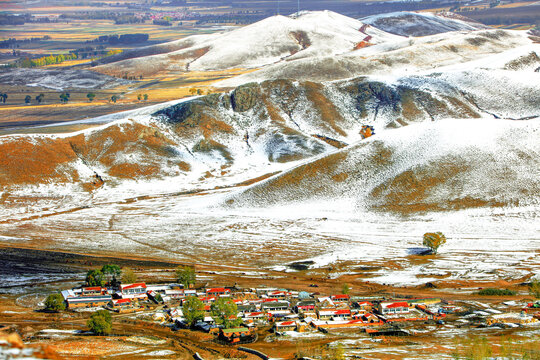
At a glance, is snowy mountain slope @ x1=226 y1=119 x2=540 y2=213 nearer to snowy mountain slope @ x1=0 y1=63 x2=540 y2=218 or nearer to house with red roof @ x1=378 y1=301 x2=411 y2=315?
snowy mountain slope @ x1=0 y1=63 x2=540 y2=218

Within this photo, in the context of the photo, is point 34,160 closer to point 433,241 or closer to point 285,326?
point 433,241

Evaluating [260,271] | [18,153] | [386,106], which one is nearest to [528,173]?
[260,271]

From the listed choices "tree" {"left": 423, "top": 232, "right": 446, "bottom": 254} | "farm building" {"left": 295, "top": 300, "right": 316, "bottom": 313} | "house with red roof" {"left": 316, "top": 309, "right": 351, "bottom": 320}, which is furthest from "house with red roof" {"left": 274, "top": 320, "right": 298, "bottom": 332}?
"tree" {"left": 423, "top": 232, "right": 446, "bottom": 254}

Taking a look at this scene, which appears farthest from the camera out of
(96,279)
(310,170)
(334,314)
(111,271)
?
(310,170)

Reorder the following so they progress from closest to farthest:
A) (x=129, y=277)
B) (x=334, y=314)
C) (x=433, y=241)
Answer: (x=334, y=314) < (x=129, y=277) < (x=433, y=241)

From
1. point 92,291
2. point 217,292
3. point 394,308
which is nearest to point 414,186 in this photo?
point 394,308

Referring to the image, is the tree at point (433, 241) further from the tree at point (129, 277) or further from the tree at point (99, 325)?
the tree at point (99, 325)
